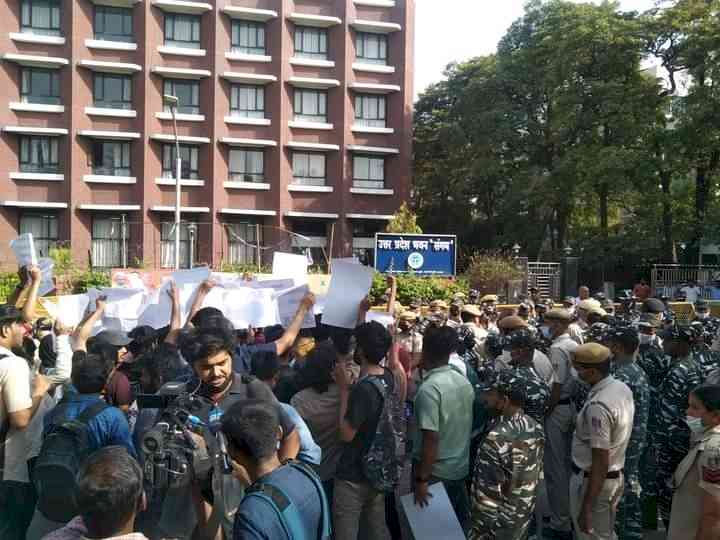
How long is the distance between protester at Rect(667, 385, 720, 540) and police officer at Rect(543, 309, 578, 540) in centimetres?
172

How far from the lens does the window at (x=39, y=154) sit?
2847cm

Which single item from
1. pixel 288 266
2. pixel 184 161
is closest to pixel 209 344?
pixel 288 266

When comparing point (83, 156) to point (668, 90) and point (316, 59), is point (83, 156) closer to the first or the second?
point (316, 59)

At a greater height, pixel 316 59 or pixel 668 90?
pixel 316 59

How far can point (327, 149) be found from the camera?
1246 inches

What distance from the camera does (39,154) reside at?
28594 millimetres

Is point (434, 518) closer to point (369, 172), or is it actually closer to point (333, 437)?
point (333, 437)

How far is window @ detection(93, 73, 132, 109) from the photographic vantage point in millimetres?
29203

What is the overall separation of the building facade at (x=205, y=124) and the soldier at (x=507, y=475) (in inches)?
894

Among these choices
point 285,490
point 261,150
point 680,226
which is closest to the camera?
point 285,490

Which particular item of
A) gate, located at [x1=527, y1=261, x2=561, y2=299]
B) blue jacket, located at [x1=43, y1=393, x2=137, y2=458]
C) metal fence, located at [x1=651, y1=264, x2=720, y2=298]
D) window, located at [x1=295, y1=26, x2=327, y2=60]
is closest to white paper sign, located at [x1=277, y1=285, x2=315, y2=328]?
blue jacket, located at [x1=43, y1=393, x2=137, y2=458]

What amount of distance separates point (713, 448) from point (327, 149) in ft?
95.2

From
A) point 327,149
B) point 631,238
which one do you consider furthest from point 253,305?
point 327,149

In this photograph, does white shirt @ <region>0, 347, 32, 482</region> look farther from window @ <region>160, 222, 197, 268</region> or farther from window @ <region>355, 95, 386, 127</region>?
window @ <region>355, 95, 386, 127</region>
